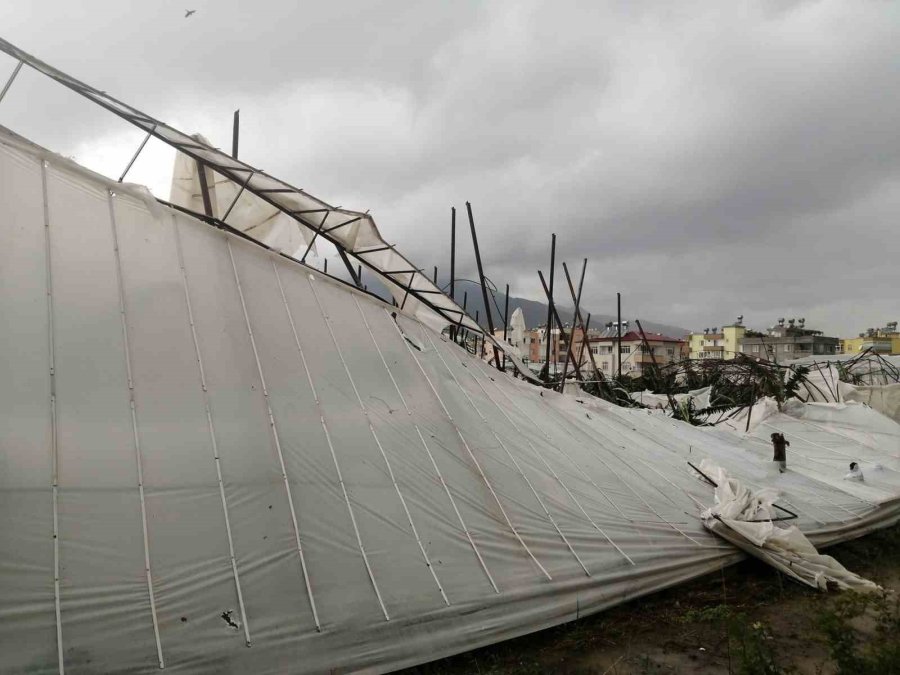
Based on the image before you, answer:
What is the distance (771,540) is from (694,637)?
1.90m

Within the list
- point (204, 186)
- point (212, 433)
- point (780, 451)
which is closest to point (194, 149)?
point (204, 186)

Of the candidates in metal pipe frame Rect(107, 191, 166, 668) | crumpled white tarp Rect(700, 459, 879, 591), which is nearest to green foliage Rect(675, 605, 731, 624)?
crumpled white tarp Rect(700, 459, 879, 591)

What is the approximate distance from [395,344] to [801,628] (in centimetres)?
506

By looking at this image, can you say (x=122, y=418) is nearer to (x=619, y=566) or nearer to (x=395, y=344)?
(x=395, y=344)

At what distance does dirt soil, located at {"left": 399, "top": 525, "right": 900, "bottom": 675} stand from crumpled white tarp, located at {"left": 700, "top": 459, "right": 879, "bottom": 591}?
0.62 ft

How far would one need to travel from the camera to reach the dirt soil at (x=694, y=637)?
14.1ft

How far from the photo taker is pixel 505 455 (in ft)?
21.2

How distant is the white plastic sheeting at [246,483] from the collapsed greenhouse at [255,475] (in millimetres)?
18

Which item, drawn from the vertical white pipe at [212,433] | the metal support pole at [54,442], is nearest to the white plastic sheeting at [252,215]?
the vertical white pipe at [212,433]

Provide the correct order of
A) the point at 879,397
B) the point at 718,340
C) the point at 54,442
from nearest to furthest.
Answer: the point at 54,442
the point at 879,397
the point at 718,340

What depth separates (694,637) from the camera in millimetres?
4852

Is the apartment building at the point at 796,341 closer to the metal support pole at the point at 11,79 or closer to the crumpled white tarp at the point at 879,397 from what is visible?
the crumpled white tarp at the point at 879,397

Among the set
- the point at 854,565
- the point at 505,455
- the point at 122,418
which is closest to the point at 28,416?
the point at 122,418

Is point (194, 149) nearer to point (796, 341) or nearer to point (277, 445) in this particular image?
point (277, 445)
